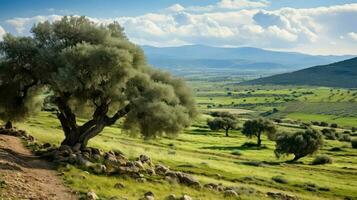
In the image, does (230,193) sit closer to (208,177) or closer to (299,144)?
(208,177)

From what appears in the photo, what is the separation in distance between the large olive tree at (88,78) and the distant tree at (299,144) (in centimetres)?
8453

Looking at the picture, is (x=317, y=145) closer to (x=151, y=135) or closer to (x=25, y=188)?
(x=151, y=135)

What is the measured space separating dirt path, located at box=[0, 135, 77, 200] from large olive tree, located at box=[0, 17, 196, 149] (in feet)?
25.2

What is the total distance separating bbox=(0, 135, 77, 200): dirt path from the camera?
28.8 m

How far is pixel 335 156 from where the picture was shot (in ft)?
477

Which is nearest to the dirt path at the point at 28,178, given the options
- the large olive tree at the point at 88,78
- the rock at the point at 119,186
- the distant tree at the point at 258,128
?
the rock at the point at 119,186

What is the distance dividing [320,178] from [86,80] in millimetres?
64060

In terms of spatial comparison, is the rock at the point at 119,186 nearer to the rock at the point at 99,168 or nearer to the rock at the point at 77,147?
the rock at the point at 99,168

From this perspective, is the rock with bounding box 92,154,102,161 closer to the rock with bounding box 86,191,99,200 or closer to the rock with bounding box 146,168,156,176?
the rock with bounding box 146,168,156,176

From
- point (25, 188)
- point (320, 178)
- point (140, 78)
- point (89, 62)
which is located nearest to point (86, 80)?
point (89, 62)

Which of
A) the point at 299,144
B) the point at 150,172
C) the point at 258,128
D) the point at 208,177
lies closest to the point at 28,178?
the point at 150,172

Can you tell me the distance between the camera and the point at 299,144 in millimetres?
129625

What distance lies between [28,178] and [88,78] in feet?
46.9

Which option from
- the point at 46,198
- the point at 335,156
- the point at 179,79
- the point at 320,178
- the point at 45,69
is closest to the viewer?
the point at 46,198
